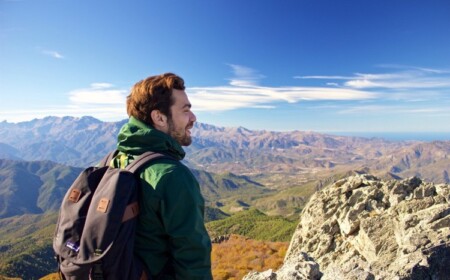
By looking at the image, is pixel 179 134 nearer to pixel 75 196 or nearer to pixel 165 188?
pixel 165 188

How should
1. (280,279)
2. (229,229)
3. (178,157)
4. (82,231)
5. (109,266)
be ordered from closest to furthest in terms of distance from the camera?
(109,266), (82,231), (178,157), (280,279), (229,229)

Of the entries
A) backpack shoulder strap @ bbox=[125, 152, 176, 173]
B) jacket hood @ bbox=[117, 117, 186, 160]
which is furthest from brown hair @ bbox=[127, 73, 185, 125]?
backpack shoulder strap @ bbox=[125, 152, 176, 173]

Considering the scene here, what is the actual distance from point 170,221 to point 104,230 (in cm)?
76

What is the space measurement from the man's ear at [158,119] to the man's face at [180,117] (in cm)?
8

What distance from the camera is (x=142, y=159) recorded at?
159 inches

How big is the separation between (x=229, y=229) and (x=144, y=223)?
19344cm

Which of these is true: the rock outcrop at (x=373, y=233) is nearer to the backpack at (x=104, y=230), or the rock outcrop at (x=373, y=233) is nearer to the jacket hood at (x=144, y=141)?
the jacket hood at (x=144, y=141)

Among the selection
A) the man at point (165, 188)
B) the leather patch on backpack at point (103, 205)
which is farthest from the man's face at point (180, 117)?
the leather patch on backpack at point (103, 205)

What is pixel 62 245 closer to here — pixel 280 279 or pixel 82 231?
pixel 82 231

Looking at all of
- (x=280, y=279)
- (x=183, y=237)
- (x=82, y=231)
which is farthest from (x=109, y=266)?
(x=280, y=279)

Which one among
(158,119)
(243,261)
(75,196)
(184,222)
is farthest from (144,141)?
(243,261)

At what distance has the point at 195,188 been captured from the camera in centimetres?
384

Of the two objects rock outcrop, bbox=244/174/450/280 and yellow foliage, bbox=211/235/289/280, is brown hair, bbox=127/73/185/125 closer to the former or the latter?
rock outcrop, bbox=244/174/450/280

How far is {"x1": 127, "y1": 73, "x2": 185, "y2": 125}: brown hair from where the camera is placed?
4.44 meters
